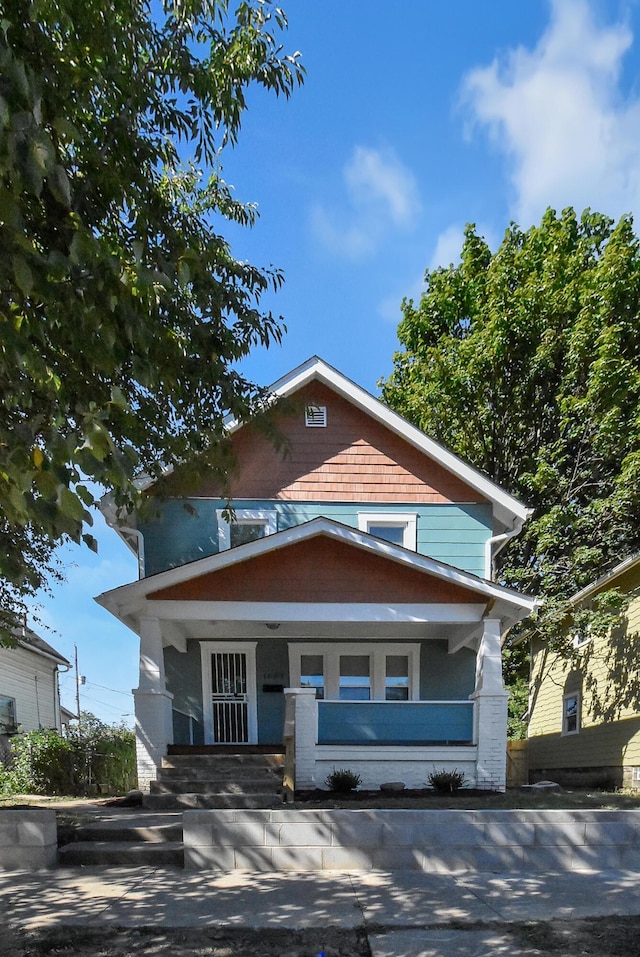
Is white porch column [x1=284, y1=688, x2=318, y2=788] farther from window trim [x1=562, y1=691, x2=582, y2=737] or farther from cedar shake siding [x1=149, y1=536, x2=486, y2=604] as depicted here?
window trim [x1=562, y1=691, x2=582, y2=737]

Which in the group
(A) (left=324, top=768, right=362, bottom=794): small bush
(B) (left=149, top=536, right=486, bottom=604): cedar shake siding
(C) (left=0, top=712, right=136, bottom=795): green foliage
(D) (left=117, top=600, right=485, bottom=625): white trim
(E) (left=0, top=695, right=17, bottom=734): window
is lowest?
(E) (left=0, top=695, right=17, bottom=734): window

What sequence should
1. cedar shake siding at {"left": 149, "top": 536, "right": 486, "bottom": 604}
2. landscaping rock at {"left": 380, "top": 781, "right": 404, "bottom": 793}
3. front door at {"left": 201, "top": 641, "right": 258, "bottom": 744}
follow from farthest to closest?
front door at {"left": 201, "top": 641, "right": 258, "bottom": 744}
cedar shake siding at {"left": 149, "top": 536, "right": 486, "bottom": 604}
landscaping rock at {"left": 380, "top": 781, "right": 404, "bottom": 793}

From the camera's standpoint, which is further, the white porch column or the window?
the window

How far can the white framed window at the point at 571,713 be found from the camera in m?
16.2

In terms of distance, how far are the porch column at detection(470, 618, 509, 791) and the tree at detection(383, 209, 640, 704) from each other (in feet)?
15.7

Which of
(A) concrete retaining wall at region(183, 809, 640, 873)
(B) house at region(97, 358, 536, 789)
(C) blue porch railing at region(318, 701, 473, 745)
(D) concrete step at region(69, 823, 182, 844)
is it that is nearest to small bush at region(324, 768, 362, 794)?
(B) house at region(97, 358, 536, 789)

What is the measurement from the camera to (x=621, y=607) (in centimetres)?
1380

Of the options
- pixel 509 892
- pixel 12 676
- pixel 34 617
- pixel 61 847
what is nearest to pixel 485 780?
pixel 509 892

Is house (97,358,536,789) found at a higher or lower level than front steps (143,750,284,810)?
higher

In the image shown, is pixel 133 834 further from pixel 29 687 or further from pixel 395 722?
pixel 29 687

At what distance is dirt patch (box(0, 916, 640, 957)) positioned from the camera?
13.9 ft

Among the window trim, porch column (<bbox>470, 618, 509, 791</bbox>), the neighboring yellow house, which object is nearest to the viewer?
porch column (<bbox>470, 618, 509, 791</bbox>)

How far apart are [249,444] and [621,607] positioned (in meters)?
8.47

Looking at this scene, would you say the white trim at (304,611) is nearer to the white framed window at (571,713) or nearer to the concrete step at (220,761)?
the concrete step at (220,761)
